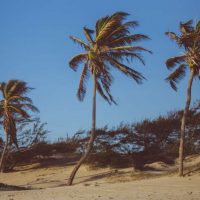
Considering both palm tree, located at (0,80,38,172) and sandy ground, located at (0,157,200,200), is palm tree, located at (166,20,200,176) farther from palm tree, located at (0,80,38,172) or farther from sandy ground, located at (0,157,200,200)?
palm tree, located at (0,80,38,172)

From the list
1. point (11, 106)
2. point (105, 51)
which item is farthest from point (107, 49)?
point (11, 106)

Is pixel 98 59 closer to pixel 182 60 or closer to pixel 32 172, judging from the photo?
pixel 182 60

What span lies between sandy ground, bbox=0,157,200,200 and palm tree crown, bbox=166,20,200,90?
5.11 meters

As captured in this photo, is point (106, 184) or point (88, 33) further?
point (88, 33)

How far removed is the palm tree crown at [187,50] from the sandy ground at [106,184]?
16.8 ft

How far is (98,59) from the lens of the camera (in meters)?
24.3

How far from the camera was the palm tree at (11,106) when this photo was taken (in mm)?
31653

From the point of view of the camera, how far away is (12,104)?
32.5 meters

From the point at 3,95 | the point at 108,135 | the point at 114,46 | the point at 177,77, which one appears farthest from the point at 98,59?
the point at 3,95

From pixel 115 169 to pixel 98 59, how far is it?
733 centimetres

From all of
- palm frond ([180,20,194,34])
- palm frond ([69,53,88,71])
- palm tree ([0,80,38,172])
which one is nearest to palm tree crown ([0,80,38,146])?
palm tree ([0,80,38,172])

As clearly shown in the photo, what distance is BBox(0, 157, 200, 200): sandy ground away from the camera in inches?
512

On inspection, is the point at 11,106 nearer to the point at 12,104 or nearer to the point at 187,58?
the point at 12,104

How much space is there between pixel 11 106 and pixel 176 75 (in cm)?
1479
